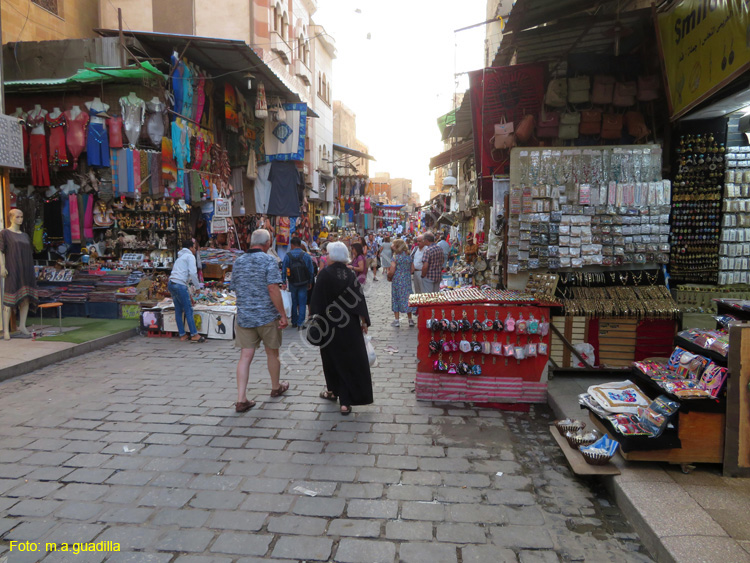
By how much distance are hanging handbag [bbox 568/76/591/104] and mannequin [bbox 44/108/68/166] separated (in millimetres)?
9141

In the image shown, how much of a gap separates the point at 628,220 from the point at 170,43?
9432 mm

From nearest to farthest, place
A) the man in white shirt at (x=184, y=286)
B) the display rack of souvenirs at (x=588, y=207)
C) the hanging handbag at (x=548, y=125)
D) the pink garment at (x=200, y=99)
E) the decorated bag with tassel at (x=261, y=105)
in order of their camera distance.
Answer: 1. the display rack of souvenirs at (x=588, y=207)
2. the hanging handbag at (x=548, y=125)
3. the man in white shirt at (x=184, y=286)
4. the pink garment at (x=200, y=99)
5. the decorated bag with tassel at (x=261, y=105)

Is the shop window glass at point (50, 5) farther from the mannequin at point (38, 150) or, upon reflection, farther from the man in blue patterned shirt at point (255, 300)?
the man in blue patterned shirt at point (255, 300)

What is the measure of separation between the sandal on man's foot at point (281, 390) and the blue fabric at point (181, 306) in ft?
11.3

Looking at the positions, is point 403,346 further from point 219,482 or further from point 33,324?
point 33,324

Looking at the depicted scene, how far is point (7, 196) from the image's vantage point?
313 inches

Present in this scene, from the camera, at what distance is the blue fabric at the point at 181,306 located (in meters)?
8.24

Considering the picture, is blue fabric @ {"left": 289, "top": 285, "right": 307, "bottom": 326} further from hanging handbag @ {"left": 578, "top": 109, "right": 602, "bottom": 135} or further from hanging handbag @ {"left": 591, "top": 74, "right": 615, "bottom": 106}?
hanging handbag @ {"left": 591, "top": 74, "right": 615, "bottom": 106}

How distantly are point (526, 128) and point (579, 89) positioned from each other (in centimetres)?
85

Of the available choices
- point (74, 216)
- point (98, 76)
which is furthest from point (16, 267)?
point (98, 76)

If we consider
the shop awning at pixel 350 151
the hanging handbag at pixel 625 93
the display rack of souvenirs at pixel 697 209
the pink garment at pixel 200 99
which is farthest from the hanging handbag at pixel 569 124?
the shop awning at pixel 350 151

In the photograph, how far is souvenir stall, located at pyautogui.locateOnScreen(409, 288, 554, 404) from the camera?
531cm

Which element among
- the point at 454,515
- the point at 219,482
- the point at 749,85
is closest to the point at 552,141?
the point at 749,85

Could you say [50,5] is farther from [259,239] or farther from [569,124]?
[569,124]
